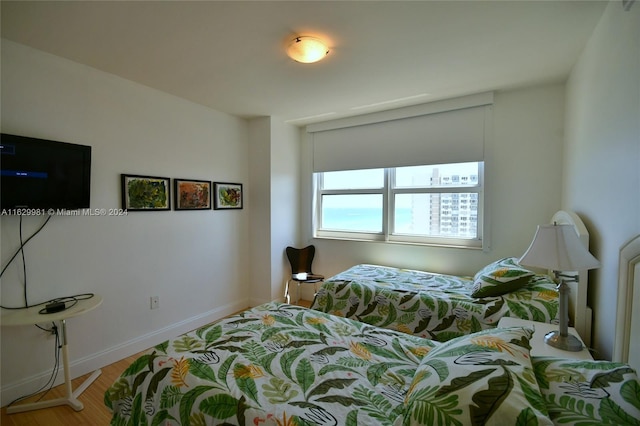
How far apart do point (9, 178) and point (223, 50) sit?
1667 millimetres

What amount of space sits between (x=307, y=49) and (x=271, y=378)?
200 centimetres

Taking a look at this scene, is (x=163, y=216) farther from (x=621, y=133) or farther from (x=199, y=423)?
(x=621, y=133)

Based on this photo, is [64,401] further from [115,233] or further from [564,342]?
[564,342]

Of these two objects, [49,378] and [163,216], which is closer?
[49,378]

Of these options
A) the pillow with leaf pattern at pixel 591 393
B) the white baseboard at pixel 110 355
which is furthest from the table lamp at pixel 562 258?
the white baseboard at pixel 110 355

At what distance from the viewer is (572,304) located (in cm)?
195

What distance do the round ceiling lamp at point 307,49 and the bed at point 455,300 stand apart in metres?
1.94

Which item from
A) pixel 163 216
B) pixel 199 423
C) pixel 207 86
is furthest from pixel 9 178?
pixel 199 423

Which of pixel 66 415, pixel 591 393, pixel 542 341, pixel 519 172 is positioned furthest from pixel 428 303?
pixel 66 415

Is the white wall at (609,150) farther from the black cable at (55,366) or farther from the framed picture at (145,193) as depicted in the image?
the black cable at (55,366)

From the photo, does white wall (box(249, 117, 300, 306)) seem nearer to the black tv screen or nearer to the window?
the window

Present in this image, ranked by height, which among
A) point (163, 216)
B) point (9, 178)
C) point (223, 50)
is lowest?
point (163, 216)

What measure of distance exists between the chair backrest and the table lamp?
9.26ft

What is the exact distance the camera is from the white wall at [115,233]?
202cm
